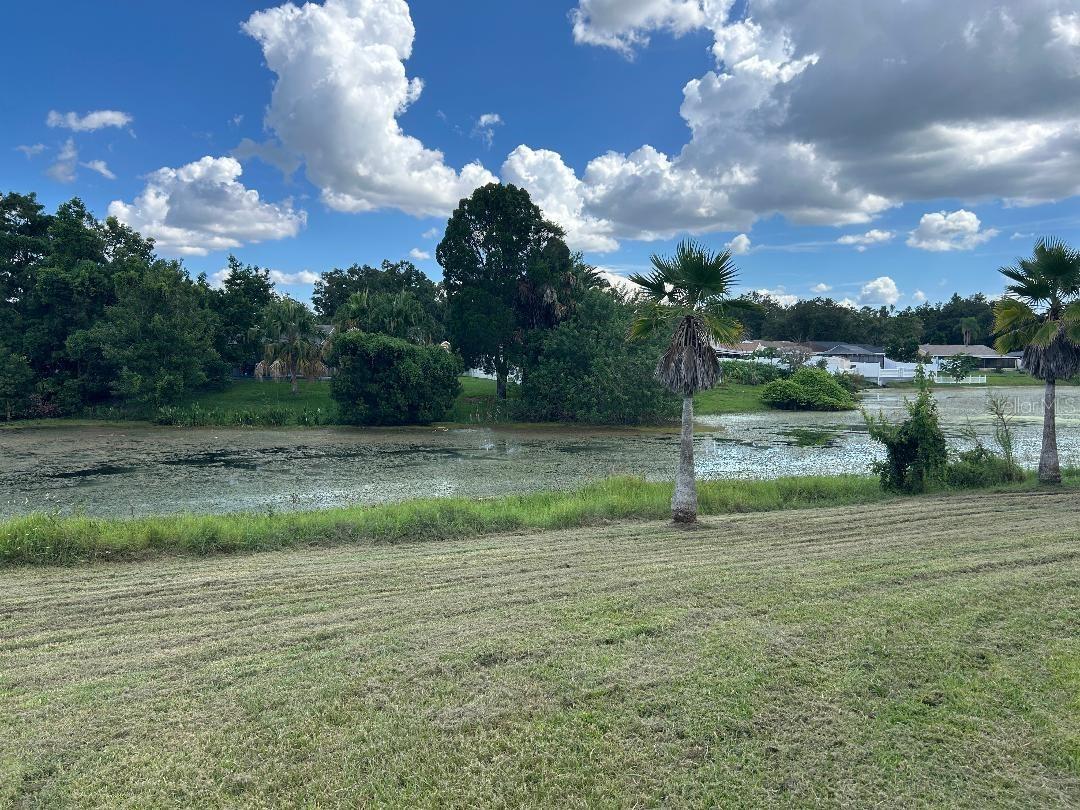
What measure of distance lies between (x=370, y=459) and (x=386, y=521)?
48.6 feet

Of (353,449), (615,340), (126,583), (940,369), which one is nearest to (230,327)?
(353,449)

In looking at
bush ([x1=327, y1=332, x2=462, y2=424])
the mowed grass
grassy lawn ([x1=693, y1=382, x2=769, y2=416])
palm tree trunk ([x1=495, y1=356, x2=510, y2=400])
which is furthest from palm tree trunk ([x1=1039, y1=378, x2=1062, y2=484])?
palm tree trunk ([x1=495, y1=356, x2=510, y2=400])

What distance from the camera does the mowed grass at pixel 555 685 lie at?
3.92 metres

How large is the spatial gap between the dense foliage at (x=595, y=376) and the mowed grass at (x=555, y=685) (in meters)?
28.9

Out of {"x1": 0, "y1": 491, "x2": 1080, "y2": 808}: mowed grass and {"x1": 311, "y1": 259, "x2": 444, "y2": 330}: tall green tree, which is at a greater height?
{"x1": 311, "y1": 259, "x2": 444, "y2": 330}: tall green tree

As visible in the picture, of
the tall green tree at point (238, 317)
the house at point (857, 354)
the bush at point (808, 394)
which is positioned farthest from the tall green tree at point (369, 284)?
the house at point (857, 354)

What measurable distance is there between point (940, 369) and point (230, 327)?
2895 inches

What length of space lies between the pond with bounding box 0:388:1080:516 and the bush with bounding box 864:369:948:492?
4992 millimetres

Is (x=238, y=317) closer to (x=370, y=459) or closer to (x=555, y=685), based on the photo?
(x=370, y=459)

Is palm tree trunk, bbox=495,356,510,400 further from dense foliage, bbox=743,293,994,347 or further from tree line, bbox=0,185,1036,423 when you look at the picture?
dense foliage, bbox=743,293,994,347

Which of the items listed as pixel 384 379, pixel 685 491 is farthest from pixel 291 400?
pixel 685 491

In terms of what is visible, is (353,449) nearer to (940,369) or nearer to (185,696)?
(185,696)

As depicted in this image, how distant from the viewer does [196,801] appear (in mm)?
3811

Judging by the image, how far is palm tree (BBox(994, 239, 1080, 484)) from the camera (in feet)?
48.4
